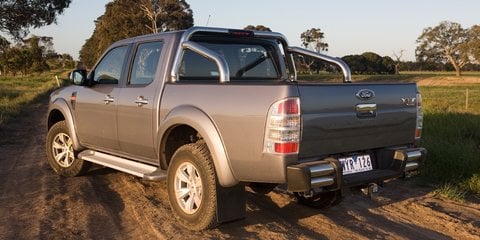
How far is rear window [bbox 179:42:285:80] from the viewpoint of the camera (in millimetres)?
5430

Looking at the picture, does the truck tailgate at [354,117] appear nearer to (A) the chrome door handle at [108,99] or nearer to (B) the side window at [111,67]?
(A) the chrome door handle at [108,99]

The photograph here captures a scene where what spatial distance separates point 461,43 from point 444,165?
9592cm

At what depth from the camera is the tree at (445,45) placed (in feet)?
308

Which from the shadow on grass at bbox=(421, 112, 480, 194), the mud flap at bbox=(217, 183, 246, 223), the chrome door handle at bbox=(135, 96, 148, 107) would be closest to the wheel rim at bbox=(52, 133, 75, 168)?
the chrome door handle at bbox=(135, 96, 148, 107)

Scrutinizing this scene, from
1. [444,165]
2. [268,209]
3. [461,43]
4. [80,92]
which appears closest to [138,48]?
[80,92]

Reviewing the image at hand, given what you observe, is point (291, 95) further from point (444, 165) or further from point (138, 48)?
point (444, 165)

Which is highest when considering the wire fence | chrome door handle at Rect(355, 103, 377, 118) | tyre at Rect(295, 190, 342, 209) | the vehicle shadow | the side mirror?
the side mirror

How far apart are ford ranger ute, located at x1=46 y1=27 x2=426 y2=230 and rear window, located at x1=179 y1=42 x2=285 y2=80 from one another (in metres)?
0.01

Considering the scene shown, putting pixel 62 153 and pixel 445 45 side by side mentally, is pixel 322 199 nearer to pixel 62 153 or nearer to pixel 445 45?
pixel 62 153

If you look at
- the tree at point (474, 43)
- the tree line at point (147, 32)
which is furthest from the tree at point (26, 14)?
the tree at point (474, 43)

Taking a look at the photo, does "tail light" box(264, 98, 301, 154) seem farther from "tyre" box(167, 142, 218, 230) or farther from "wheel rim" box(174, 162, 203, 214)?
"wheel rim" box(174, 162, 203, 214)

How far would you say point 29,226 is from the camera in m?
4.97

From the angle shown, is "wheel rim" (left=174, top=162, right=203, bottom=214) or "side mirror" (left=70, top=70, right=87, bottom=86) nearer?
"wheel rim" (left=174, top=162, right=203, bottom=214)

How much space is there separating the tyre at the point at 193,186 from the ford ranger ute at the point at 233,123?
0.01 meters
